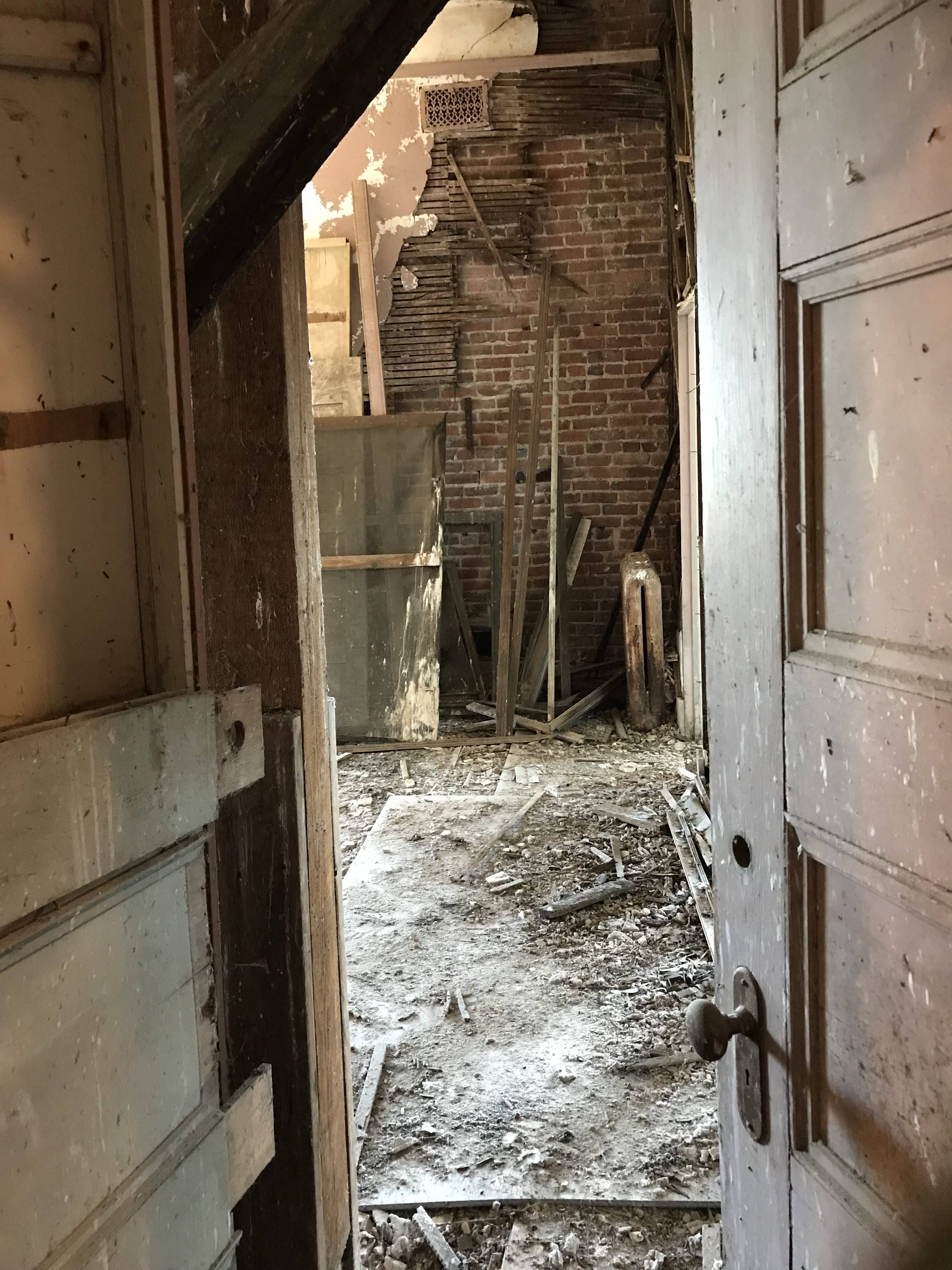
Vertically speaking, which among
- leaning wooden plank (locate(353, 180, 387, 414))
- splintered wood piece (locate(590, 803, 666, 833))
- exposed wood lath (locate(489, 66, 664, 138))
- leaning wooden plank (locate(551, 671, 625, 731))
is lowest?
splintered wood piece (locate(590, 803, 666, 833))

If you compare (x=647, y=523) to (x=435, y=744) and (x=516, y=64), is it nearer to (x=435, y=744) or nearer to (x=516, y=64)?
(x=435, y=744)

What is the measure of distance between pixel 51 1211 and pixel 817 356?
0.96m

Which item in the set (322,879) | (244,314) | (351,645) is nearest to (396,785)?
(351,645)

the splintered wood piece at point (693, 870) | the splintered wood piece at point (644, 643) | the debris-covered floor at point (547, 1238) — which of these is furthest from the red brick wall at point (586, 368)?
the debris-covered floor at point (547, 1238)

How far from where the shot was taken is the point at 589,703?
6.39 meters

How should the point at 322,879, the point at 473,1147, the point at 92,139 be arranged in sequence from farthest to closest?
the point at 473,1147, the point at 322,879, the point at 92,139

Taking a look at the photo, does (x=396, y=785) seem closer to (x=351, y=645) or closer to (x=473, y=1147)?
(x=351, y=645)

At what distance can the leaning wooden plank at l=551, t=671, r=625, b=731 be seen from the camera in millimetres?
6117

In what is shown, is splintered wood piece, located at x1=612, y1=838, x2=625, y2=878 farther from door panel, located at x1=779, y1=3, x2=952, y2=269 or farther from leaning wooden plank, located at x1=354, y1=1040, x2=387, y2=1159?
door panel, located at x1=779, y1=3, x2=952, y2=269

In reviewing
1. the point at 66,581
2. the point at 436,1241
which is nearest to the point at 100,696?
the point at 66,581

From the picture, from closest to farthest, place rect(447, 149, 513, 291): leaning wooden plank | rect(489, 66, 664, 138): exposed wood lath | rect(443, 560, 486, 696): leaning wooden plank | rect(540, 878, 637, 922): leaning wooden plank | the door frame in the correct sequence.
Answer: the door frame
rect(540, 878, 637, 922): leaning wooden plank
rect(489, 66, 664, 138): exposed wood lath
rect(447, 149, 513, 291): leaning wooden plank
rect(443, 560, 486, 696): leaning wooden plank

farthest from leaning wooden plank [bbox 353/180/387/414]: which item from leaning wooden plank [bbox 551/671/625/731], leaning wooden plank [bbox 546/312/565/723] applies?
leaning wooden plank [bbox 551/671/625/731]

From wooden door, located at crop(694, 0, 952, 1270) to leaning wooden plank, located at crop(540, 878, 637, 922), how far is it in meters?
2.48

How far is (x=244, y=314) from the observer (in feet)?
4.13
